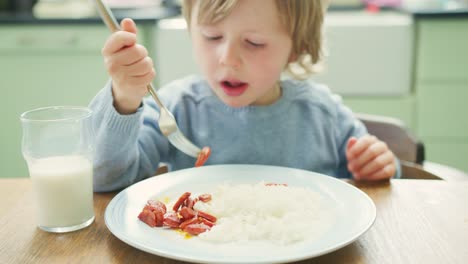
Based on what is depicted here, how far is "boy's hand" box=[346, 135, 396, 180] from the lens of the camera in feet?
3.34

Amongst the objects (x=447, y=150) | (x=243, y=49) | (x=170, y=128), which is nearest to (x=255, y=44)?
(x=243, y=49)

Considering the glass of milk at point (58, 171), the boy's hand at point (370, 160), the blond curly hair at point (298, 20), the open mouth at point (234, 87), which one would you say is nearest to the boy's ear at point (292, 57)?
the blond curly hair at point (298, 20)

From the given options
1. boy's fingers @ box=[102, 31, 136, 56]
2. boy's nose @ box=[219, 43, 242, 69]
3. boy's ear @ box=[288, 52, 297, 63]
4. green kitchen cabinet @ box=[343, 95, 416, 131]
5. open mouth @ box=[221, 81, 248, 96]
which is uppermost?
boy's fingers @ box=[102, 31, 136, 56]

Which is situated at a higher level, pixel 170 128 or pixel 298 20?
pixel 298 20

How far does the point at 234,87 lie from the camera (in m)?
1.15

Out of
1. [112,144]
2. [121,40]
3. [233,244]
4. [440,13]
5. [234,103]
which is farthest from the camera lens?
[440,13]

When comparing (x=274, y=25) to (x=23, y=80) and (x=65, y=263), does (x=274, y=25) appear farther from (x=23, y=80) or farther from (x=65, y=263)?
A: (x=23, y=80)

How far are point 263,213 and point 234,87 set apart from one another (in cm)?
44

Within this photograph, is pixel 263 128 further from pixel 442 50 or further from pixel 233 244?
pixel 442 50

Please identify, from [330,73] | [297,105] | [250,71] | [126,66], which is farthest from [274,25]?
[330,73]

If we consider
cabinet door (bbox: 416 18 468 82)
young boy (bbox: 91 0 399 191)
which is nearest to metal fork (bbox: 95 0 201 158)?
young boy (bbox: 91 0 399 191)

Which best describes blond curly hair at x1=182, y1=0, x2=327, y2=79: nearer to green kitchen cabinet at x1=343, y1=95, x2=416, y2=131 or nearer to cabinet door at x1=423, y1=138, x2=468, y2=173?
green kitchen cabinet at x1=343, y1=95, x2=416, y2=131

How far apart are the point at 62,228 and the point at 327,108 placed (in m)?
0.75

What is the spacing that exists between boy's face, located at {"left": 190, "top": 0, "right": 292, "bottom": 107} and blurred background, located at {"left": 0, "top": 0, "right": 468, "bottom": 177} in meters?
1.25
